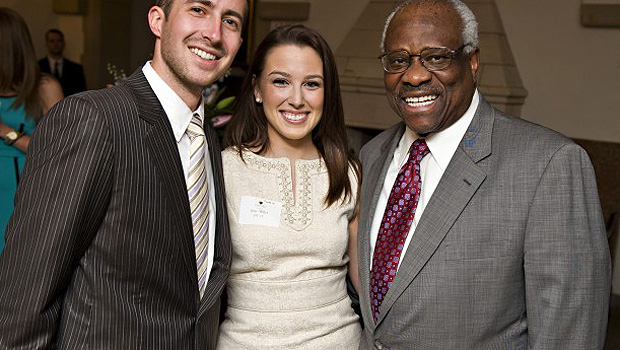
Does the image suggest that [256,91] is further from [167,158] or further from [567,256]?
[567,256]

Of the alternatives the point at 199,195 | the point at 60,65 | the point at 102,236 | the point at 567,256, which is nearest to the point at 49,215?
the point at 102,236

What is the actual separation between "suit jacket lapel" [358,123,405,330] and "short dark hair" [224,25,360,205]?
10 cm

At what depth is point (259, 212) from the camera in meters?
1.91

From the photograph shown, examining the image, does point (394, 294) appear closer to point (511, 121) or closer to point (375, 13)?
point (511, 121)

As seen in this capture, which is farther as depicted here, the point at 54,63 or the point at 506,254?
the point at 54,63

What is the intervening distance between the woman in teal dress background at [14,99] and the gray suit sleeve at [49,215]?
2062 millimetres

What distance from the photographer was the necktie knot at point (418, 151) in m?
1.76

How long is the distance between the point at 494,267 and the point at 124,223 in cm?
89

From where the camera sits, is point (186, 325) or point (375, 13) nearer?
point (186, 325)

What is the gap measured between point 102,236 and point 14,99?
2.23m

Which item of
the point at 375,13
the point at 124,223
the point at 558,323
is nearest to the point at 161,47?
the point at 124,223

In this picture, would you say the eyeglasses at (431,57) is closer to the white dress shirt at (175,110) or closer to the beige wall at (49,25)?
the white dress shirt at (175,110)

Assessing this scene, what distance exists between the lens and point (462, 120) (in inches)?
67.6

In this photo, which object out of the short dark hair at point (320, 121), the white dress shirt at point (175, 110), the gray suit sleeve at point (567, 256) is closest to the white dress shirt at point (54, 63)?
the short dark hair at point (320, 121)
